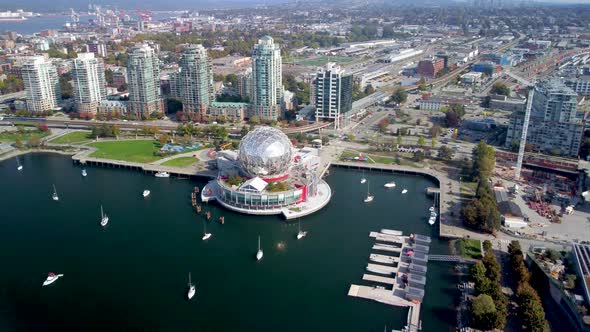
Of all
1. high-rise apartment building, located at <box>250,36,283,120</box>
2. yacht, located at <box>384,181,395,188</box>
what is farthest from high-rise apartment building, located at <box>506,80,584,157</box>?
high-rise apartment building, located at <box>250,36,283,120</box>

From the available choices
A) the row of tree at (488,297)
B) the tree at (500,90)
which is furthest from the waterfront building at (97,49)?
the row of tree at (488,297)

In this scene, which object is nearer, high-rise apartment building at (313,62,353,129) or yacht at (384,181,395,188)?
yacht at (384,181,395,188)

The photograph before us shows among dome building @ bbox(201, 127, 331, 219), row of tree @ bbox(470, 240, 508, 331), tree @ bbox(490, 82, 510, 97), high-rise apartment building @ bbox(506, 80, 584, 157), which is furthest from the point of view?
tree @ bbox(490, 82, 510, 97)

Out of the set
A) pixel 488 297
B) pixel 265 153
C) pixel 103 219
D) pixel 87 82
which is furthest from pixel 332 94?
pixel 488 297

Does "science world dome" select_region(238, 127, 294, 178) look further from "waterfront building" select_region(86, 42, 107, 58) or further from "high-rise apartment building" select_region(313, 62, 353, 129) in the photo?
"waterfront building" select_region(86, 42, 107, 58)

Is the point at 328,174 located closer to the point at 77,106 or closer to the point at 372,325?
the point at 372,325

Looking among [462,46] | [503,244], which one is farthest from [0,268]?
[462,46]

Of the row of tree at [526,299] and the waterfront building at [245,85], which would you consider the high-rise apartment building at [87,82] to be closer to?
the waterfront building at [245,85]
